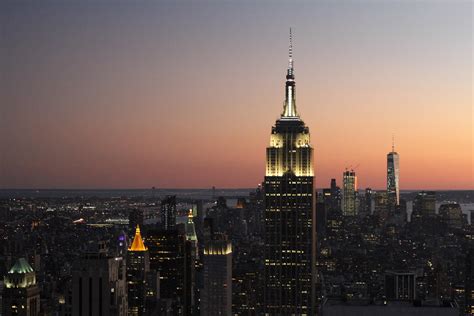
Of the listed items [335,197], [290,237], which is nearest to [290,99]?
[290,237]

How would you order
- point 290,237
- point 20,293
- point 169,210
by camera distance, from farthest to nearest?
1. point 169,210
2. point 290,237
3. point 20,293

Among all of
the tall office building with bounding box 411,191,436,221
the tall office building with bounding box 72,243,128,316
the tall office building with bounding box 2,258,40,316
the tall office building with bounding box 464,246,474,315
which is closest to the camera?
the tall office building with bounding box 72,243,128,316

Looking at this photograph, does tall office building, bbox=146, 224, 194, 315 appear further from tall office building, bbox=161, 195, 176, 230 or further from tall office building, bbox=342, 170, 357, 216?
tall office building, bbox=342, 170, 357, 216

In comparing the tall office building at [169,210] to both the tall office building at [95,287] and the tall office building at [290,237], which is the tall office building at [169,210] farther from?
the tall office building at [95,287]

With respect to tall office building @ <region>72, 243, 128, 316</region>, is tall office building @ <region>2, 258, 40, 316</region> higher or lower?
lower

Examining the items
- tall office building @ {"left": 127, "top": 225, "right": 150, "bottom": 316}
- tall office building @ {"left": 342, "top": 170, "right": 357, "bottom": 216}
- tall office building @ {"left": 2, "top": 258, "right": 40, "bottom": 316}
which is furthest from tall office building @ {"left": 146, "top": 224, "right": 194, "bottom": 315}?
tall office building @ {"left": 342, "top": 170, "right": 357, "bottom": 216}

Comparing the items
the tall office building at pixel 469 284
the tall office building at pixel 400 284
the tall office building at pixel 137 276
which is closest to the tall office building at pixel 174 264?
the tall office building at pixel 137 276

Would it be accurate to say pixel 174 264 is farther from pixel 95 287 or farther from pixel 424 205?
pixel 424 205
